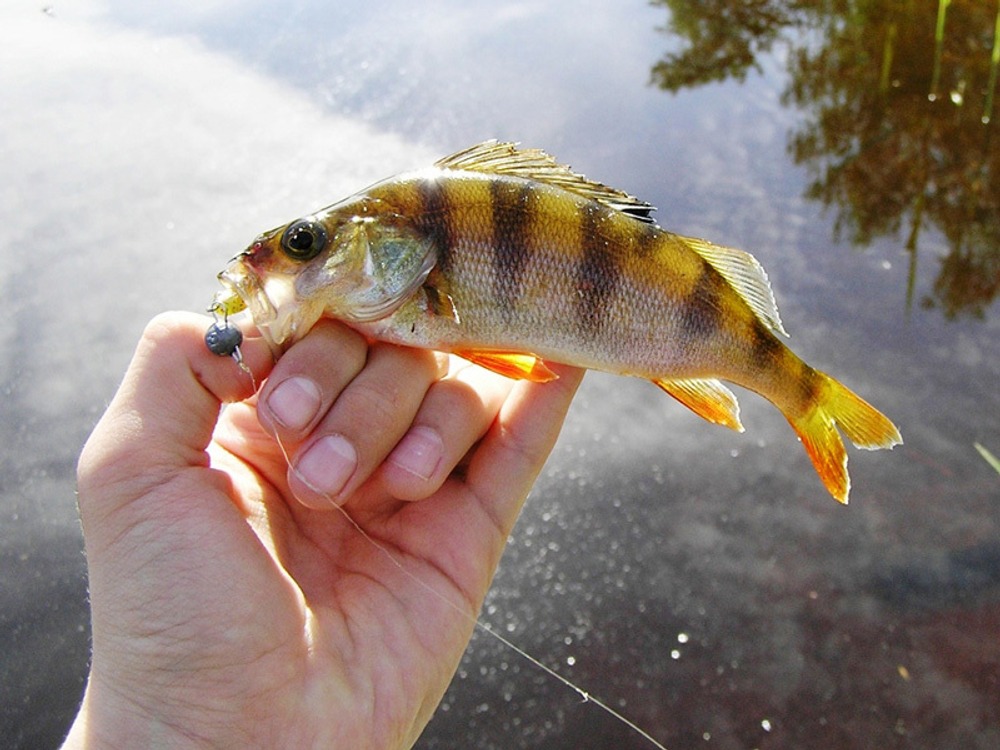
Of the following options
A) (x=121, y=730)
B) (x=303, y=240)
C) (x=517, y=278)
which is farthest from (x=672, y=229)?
(x=121, y=730)

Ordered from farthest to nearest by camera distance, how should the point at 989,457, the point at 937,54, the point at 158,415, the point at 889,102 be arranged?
the point at 937,54
the point at 889,102
the point at 989,457
the point at 158,415

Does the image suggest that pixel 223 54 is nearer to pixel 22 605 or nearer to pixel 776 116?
pixel 776 116

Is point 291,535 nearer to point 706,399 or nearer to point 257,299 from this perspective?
point 257,299

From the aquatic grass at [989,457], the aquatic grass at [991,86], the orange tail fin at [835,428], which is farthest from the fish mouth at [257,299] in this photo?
the aquatic grass at [991,86]

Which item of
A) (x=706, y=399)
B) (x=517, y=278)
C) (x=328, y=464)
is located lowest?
(x=706, y=399)

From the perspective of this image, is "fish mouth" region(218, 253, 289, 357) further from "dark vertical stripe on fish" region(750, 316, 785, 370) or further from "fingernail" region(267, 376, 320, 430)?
"dark vertical stripe on fish" region(750, 316, 785, 370)
